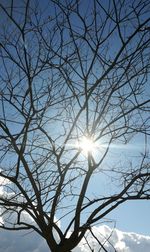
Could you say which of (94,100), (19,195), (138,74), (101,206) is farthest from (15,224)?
(138,74)

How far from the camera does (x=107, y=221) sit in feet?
17.3

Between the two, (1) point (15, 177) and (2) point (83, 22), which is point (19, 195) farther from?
(2) point (83, 22)

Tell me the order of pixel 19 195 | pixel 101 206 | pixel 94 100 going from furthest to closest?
1. pixel 94 100
2. pixel 19 195
3. pixel 101 206

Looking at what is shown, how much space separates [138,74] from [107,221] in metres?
2.04

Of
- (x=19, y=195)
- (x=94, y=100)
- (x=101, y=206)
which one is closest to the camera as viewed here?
(x=101, y=206)

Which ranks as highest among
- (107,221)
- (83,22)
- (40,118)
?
(83,22)

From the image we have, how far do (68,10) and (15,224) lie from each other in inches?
113

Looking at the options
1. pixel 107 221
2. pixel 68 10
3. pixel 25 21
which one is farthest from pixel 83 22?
pixel 107 221

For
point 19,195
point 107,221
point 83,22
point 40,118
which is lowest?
point 107,221

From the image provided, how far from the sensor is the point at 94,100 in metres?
5.92

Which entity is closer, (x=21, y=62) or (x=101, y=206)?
(x=101, y=206)

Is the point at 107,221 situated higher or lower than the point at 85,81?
lower

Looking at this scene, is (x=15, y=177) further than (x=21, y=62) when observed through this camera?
No

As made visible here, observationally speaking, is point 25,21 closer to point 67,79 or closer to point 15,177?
point 67,79
